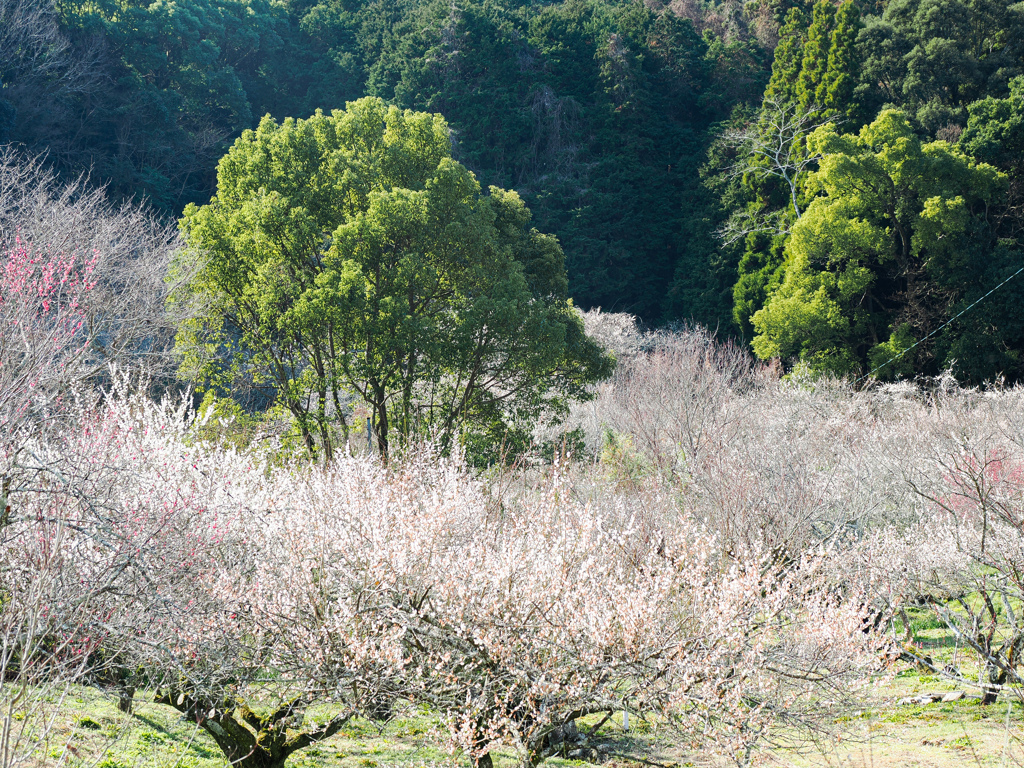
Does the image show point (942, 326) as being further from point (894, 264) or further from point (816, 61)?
point (816, 61)

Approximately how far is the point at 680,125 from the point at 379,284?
2273 centimetres

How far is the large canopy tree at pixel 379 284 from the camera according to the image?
14.5m

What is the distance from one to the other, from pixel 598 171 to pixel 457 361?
799 inches

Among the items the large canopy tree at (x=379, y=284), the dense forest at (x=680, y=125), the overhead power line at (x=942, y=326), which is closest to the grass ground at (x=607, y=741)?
the large canopy tree at (x=379, y=284)

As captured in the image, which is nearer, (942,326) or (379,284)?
(379,284)

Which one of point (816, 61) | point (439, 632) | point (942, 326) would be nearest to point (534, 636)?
point (439, 632)

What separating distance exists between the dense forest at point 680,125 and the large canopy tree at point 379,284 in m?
11.6

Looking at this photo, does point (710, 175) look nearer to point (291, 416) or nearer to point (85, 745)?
point (291, 416)

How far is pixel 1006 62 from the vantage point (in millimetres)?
25438

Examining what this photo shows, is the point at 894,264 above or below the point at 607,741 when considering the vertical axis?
above

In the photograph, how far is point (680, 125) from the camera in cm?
3412

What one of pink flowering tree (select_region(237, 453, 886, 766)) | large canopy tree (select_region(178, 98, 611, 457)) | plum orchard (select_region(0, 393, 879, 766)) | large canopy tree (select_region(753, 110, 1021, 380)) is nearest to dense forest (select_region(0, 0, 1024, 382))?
large canopy tree (select_region(753, 110, 1021, 380))

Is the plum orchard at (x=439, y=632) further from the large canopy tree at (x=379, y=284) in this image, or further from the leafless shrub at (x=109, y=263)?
the leafless shrub at (x=109, y=263)

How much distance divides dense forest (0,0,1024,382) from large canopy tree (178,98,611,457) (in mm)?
11557
